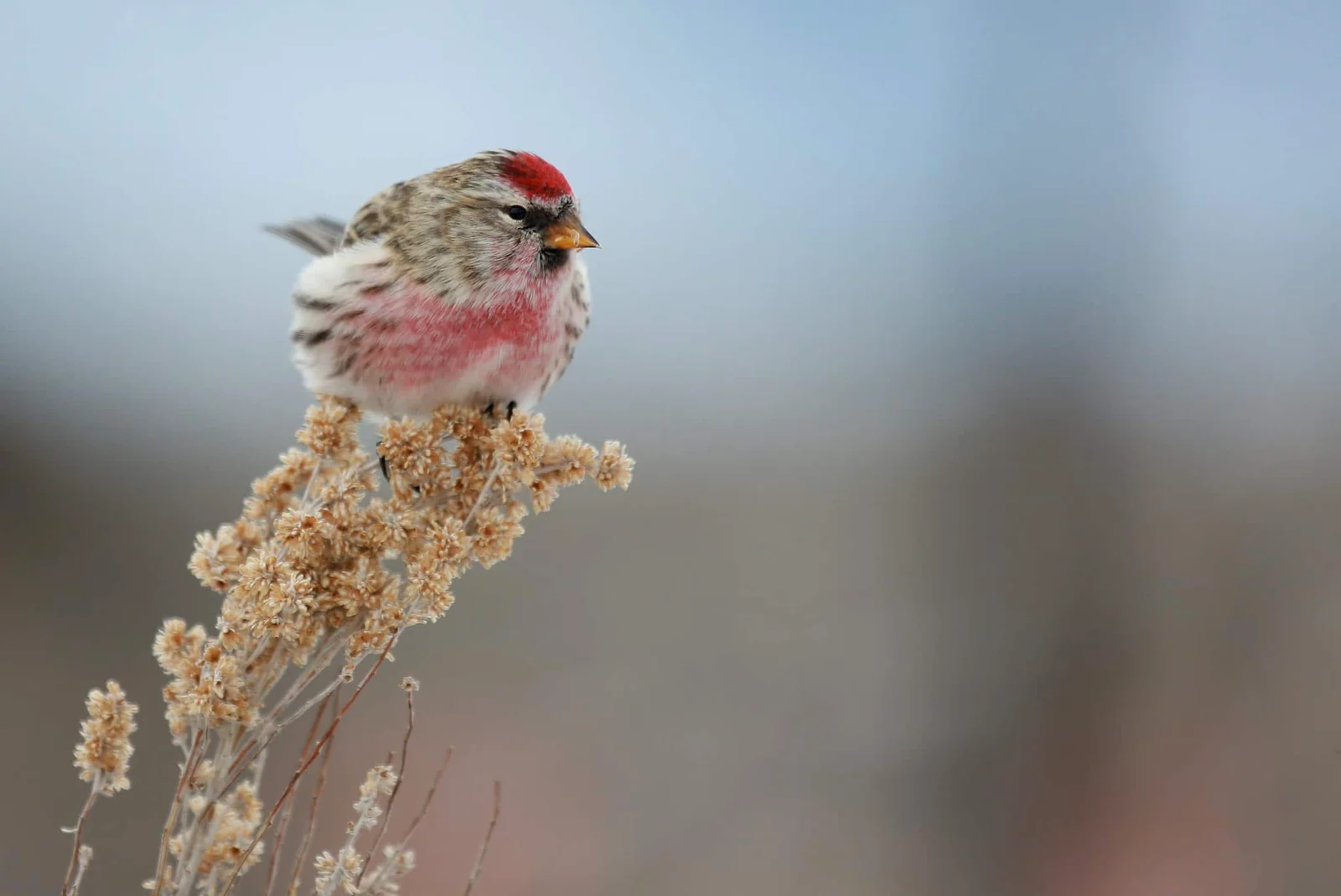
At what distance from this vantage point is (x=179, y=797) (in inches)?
20.0

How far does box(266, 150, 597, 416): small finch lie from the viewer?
0.71 meters

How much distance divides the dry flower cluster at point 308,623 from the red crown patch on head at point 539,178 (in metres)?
0.17

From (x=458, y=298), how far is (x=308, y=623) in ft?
0.89

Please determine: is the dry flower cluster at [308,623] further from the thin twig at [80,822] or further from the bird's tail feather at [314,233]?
the bird's tail feather at [314,233]

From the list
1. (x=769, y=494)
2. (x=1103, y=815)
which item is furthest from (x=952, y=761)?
(x=769, y=494)

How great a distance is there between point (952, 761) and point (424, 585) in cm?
165

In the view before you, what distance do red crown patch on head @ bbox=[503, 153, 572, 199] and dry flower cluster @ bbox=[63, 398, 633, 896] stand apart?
168 millimetres

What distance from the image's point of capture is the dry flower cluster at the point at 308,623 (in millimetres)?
533

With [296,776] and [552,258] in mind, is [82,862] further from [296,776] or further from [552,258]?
[552,258]

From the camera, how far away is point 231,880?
530 millimetres

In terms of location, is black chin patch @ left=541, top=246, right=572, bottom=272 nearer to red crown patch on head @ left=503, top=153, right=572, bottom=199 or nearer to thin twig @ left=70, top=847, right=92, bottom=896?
red crown patch on head @ left=503, top=153, right=572, bottom=199

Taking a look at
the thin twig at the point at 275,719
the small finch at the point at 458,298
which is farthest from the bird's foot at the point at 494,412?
the thin twig at the point at 275,719

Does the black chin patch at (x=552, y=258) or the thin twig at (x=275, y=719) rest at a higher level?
the black chin patch at (x=552, y=258)

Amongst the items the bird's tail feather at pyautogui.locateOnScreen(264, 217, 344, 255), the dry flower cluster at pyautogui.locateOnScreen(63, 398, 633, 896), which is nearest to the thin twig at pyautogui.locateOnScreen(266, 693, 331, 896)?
the dry flower cluster at pyautogui.locateOnScreen(63, 398, 633, 896)
